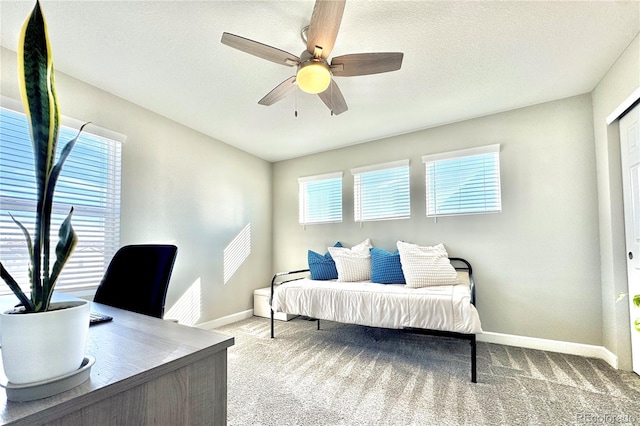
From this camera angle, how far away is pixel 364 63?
1820mm

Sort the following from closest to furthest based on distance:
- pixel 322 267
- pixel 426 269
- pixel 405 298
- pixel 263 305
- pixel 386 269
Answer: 1. pixel 405 298
2. pixel 426 269
3. pixel 386 269
4. pixel 322 267
5. pixel 263 305

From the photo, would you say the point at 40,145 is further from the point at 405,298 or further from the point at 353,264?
the point at 353,264

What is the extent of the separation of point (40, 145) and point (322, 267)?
130 inches

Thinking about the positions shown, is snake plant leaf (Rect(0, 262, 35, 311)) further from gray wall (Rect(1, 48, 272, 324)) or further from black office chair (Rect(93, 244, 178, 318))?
gray wall (Rect(1, 48, 272, 324))

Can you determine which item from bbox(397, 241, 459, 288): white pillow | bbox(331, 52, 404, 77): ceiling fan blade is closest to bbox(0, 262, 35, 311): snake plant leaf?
bbox(331, 52, 404, 77): ceiling fan blade

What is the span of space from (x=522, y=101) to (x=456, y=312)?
229 cm

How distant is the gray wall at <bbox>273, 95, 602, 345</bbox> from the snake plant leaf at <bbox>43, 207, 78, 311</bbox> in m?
3.41

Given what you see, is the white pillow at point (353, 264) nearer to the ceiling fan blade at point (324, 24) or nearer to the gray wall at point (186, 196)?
the gray wall at point (186, 196)

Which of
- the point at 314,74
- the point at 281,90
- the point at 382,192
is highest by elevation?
the point at 281,90

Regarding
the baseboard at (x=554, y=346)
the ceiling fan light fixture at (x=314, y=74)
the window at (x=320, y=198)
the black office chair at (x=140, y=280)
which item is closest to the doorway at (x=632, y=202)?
the baseboard at (x=554, y=346)

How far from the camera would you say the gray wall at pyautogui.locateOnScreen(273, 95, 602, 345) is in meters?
2.75

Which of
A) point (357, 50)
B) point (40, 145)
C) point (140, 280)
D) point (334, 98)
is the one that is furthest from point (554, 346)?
point (40, 145)

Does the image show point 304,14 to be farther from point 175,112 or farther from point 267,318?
point 267,318

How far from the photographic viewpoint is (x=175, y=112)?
3070mm
